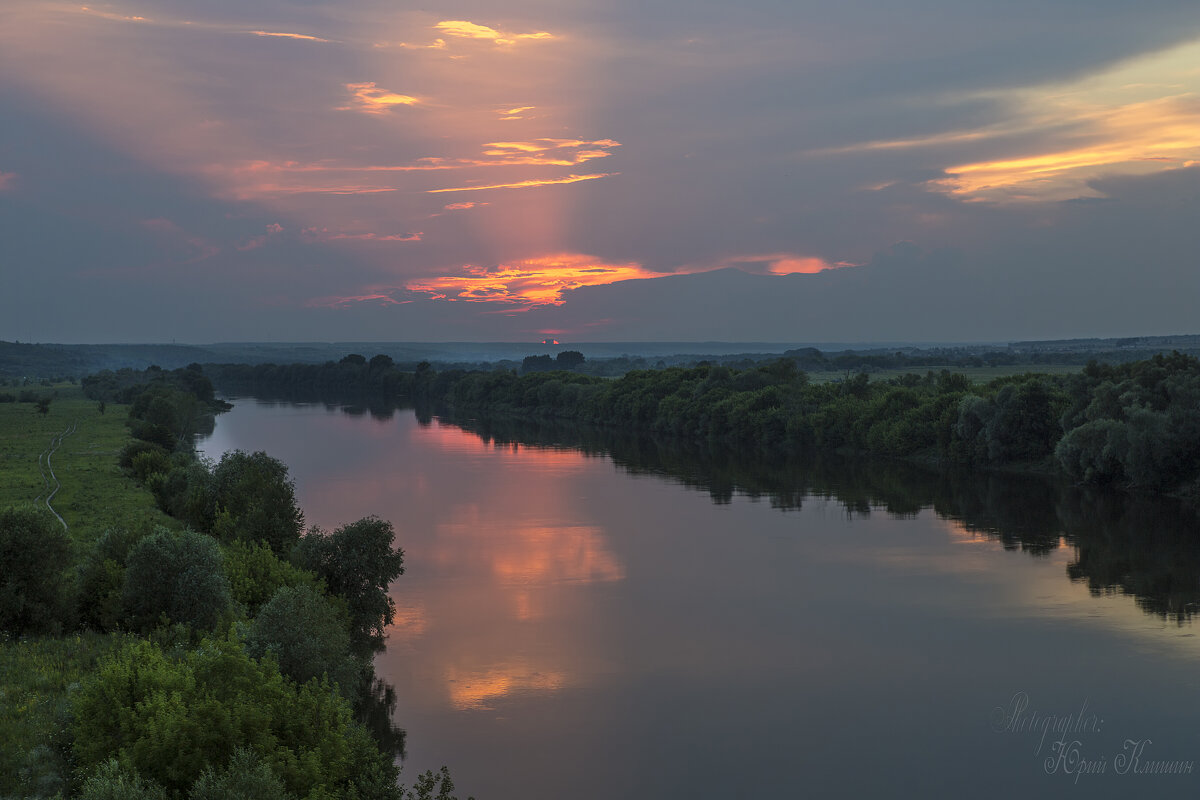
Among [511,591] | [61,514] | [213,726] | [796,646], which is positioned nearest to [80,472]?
Answer: [61,514]

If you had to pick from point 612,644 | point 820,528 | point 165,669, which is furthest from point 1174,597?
point 165,669

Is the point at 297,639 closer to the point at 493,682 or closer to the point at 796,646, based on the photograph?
the point at 493,682

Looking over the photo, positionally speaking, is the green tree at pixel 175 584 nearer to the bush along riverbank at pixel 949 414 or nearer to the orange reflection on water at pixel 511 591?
the orange reflection on water at pixel 511 591

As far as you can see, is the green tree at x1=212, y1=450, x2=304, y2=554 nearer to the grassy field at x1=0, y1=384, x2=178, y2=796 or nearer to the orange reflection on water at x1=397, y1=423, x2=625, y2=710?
the grassy field at x1=0, y1=384, x2=178, y2=796

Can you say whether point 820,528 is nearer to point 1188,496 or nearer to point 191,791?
point 1188,496

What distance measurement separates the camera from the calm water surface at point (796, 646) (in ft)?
70.2

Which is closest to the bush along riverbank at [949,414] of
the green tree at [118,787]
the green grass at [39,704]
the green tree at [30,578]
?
the green tree at [30,578]

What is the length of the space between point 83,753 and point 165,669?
166 cm

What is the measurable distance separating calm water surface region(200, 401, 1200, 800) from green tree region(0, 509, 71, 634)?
27.2ft

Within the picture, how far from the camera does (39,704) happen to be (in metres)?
18.6

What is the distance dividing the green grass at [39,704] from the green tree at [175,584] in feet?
3.68

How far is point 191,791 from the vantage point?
13.9m

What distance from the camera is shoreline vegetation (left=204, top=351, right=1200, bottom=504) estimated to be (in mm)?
54656

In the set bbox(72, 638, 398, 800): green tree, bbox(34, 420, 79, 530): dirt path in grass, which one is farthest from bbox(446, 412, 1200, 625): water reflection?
bbox(34, 420, 79, 530): dirt path in grass
